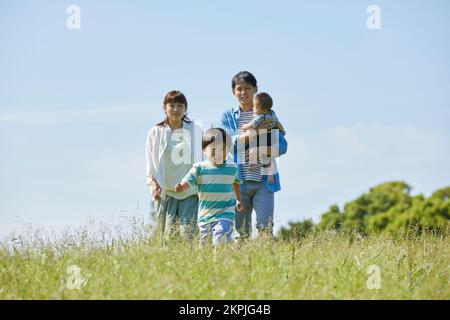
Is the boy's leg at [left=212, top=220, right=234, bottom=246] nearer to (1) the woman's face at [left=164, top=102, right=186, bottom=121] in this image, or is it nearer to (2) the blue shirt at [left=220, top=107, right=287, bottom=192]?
(2) the blue shirt at [left=220, top=107, right=287, bottom=192]

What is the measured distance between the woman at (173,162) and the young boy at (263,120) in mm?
737

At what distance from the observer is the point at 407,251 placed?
28.8 feet

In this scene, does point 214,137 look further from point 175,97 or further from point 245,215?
point 245,215

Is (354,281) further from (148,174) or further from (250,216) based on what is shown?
(148,174)

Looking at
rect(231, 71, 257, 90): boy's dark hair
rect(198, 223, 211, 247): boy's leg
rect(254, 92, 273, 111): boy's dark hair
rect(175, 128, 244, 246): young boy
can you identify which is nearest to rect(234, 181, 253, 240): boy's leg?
rect(175, 128, 244, 246): young boy

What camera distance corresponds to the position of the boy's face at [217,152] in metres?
8.95

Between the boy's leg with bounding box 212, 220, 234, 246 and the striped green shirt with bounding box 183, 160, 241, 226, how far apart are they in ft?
0.20

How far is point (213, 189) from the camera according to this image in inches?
350

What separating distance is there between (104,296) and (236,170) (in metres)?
3.10

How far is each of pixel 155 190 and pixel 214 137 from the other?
1245 mm

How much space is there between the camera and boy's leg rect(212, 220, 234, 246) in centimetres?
868

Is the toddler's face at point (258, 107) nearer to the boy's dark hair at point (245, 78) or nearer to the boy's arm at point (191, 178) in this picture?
the boy's dark hair at point (245, 78)

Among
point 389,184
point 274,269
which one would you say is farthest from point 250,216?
point 389,184

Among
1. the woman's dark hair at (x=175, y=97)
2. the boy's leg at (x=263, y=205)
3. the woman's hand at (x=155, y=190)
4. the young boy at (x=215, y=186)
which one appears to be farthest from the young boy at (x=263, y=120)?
the woman's hand at (x=155, y=190)
